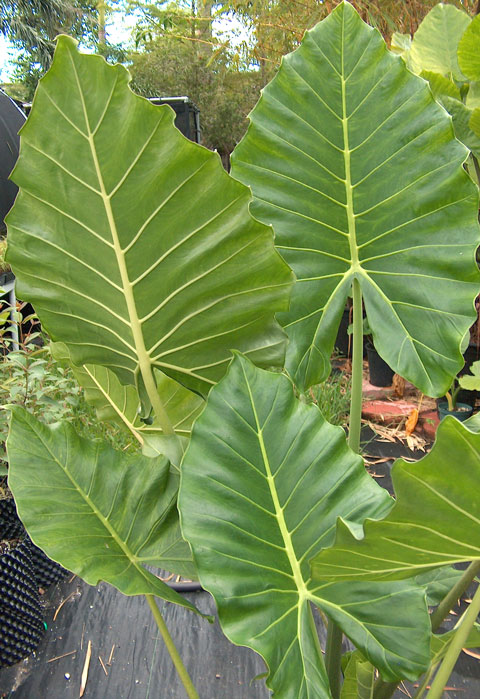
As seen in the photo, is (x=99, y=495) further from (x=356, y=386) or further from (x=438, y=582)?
(x=438, y=582)

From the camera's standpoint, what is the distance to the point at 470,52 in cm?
114

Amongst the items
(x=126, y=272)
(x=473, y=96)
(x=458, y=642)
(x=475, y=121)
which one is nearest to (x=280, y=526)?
(x=458, y=642)

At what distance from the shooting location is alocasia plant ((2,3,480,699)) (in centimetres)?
51

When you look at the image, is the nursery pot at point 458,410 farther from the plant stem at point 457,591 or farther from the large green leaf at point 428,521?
the large green leaf at point 428,521

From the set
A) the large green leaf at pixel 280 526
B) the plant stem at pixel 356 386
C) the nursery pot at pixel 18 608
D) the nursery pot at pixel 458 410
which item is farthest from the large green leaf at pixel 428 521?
the nursery pot at pixel 458 410

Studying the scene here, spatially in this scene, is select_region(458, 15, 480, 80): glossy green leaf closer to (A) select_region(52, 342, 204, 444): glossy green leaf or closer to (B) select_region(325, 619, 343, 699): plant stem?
(A) select_region(52, 342, 204, 444): glossy green leaf

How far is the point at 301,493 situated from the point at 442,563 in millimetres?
188

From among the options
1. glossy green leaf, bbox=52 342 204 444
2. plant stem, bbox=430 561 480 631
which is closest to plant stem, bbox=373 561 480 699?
plant stem, bbox=430 561 480 631

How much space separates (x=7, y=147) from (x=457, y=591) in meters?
3.34

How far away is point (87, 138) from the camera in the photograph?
51 centimetres

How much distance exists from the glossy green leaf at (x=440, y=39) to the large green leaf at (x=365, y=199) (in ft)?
3.24

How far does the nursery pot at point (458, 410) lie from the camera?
234cm

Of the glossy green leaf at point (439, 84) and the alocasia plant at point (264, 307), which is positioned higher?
the glossy green leaf at point (439, 84)

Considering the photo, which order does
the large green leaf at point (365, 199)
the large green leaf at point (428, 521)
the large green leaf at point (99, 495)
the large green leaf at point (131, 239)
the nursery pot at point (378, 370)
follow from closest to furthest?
the large green leaf at point (428, 521) < the large green leaf at point (131, 239) < the large green leaf at point (99, 495) < the large green leaf at point (365, 199) < the nursery pot at point (378, 370)
